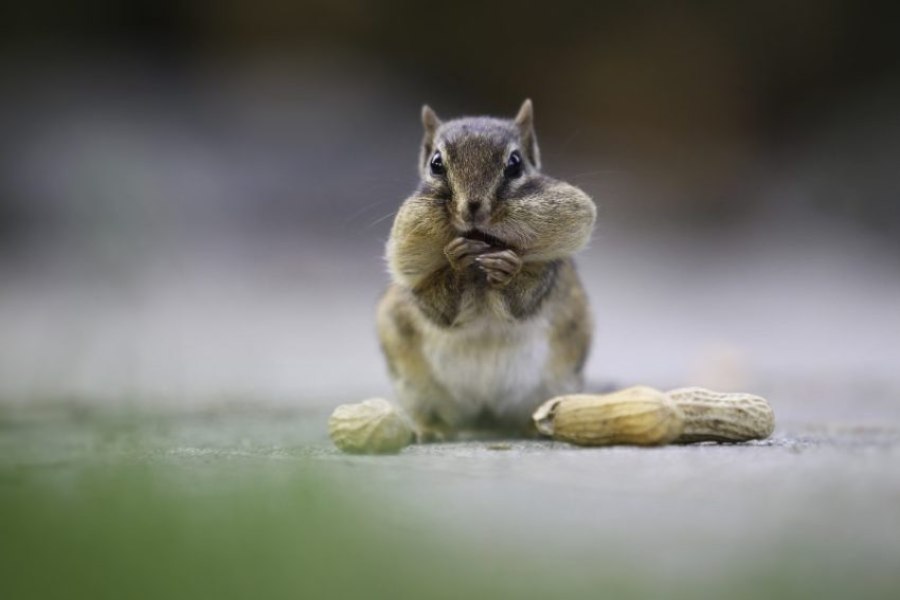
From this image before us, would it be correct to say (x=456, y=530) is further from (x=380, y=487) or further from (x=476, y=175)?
(x=476, y=175)

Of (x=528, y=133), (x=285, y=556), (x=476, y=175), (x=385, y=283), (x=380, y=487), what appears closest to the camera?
(x=285, y=556)

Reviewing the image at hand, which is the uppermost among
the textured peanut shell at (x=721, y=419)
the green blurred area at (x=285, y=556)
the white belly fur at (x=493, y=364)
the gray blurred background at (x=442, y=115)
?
the gray blurred background at (x=442, y=115)

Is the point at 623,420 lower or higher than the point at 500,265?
lower

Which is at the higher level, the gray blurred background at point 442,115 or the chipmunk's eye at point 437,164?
the gray blurred background at point 442,115

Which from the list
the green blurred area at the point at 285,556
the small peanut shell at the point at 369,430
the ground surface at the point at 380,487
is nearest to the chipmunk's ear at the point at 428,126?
the ground surface at the point at 380,487

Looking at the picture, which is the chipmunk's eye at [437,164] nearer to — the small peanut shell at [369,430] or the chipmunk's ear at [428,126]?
the chipmunk's ear at [428,126]

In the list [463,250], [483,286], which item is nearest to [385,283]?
[483,286]
